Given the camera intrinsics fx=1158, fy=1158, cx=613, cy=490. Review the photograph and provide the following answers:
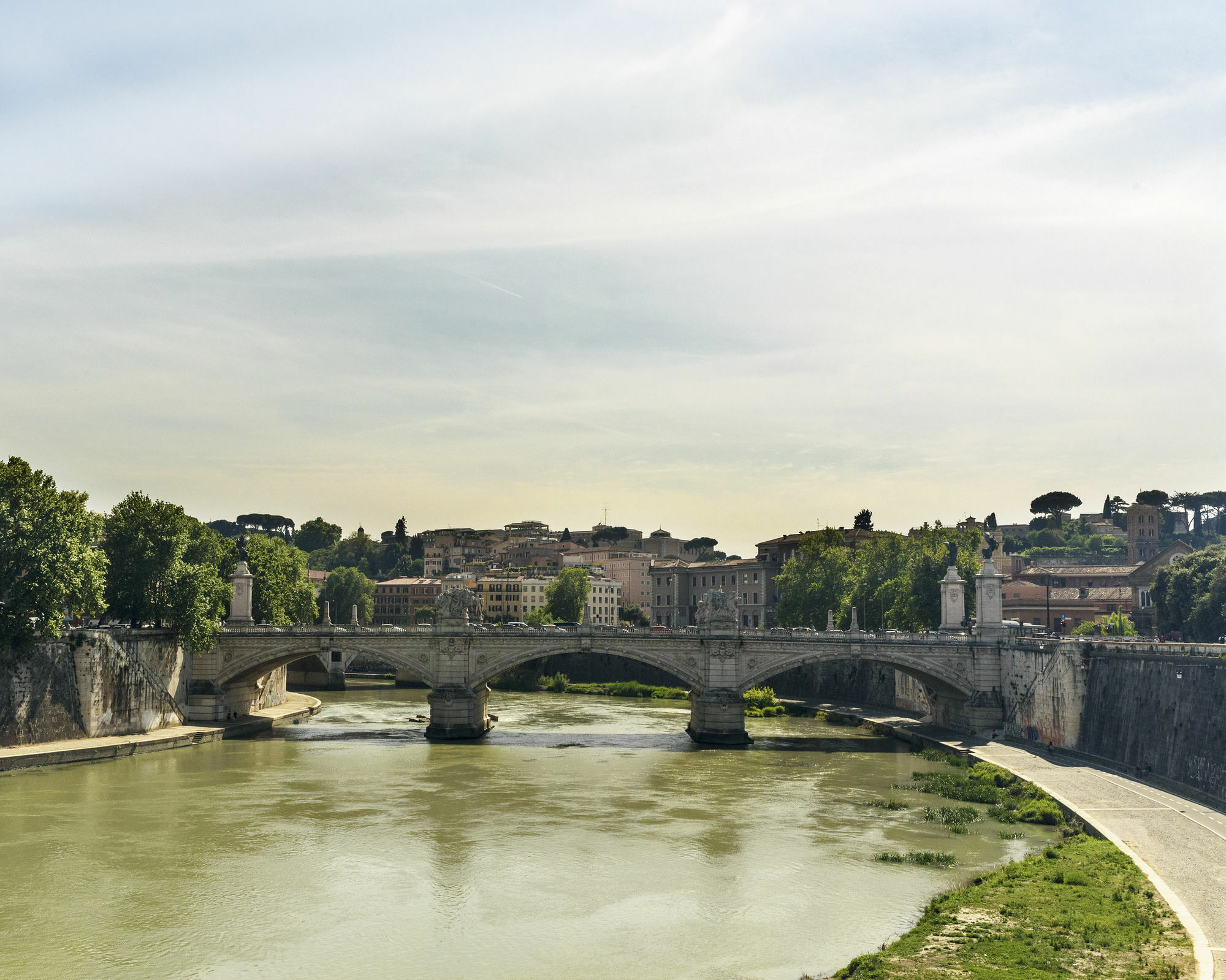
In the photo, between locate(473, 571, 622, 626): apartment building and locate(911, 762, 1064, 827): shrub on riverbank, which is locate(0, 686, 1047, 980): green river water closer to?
locate(911, 762, 1064, 827): shrub on riverbank

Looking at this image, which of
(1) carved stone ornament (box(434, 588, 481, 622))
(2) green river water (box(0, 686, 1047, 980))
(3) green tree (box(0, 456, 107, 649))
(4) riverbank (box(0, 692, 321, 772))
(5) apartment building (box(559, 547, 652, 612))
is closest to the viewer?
(2) green river water (box(0, 686, 1047, 980))

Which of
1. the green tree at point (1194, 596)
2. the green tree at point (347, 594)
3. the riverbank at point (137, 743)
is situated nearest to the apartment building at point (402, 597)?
the green tree at point (347, 594)

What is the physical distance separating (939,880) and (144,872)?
18.6 metres

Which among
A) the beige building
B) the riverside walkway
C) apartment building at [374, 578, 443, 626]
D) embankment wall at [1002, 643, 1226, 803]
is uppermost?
the beige building

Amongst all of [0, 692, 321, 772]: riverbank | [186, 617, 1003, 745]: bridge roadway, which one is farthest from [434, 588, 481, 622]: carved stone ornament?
[0, 692, 321, 772]: riverbank

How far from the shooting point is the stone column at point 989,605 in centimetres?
5175

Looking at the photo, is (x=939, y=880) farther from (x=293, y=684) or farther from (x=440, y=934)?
(x=293, y=684)

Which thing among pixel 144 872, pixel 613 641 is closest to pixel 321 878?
pixel 144 872

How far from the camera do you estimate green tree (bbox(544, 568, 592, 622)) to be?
102875 millimetres

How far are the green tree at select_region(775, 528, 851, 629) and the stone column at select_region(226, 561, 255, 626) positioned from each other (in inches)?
1442

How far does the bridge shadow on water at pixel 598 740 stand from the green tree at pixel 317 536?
115135 mm

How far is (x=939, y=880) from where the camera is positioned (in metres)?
26.6

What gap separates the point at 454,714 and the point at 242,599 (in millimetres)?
12623

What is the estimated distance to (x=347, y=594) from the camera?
111 m
